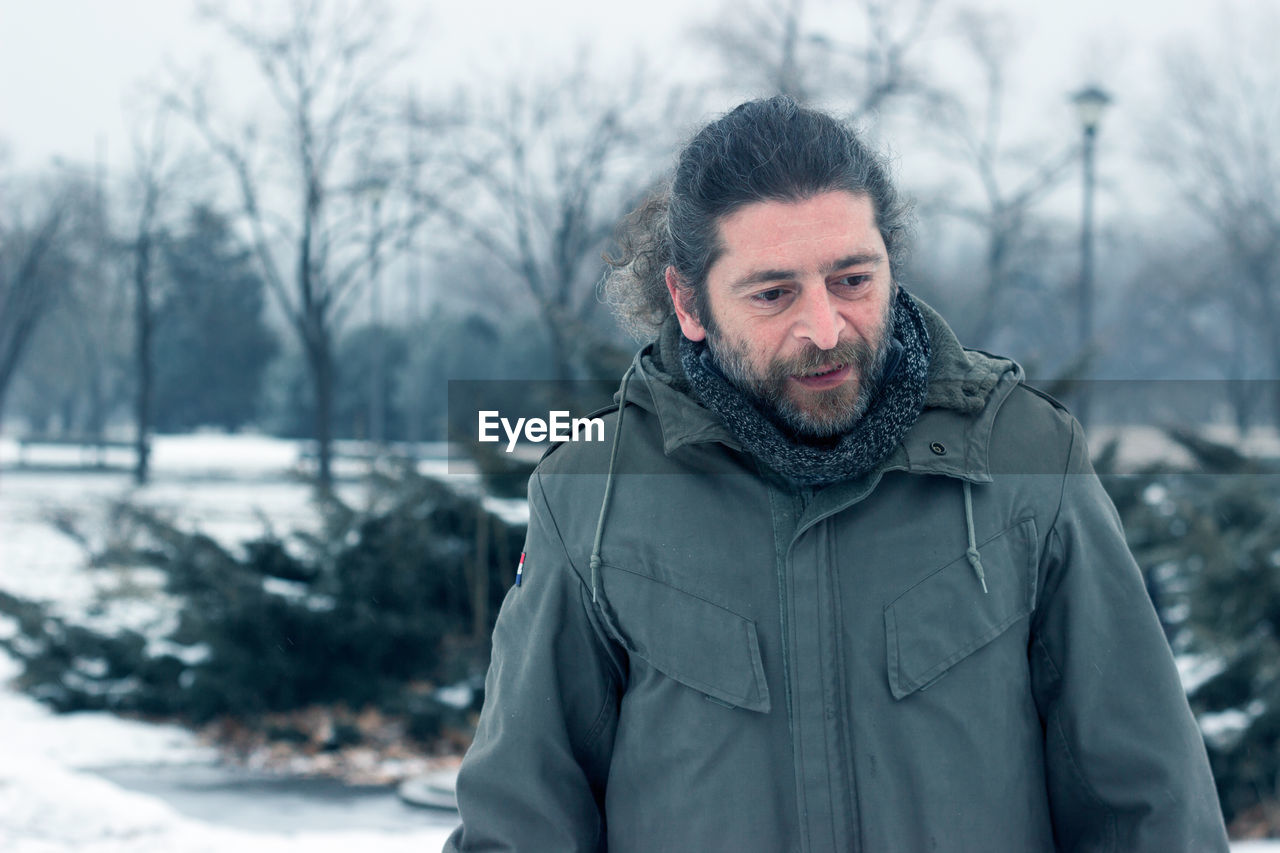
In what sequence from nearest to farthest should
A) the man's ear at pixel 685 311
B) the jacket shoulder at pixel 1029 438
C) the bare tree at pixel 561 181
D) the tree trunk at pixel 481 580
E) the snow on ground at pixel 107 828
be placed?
the jacket shoulder at pixel 1029 438
the man's ear at pixel 685 311
the snow on ground at pixel 107 828
the tree trunk at pixel 481 580
the bare tree at pixel 561 181

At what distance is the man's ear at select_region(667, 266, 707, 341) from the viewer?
6.80ft

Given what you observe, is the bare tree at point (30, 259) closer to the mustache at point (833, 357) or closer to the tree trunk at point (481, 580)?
the tree trunk at point (481, 580)

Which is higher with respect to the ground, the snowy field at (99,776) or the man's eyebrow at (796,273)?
the man's eyebrow at (796,273)

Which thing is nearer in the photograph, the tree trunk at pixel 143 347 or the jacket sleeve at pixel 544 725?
the jacket sleeve at pixel 544 725

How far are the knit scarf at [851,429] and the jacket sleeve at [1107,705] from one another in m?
0.28

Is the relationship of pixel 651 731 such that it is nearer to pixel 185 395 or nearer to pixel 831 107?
pixel 831 107

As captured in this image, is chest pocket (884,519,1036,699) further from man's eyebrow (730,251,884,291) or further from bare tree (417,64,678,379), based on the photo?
bare tree (417,64,678,379)

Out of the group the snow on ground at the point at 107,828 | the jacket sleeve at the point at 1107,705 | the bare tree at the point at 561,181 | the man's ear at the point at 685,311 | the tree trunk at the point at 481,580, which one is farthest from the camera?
the bare tree at the point at 561,181

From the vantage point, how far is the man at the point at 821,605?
1.76 meters

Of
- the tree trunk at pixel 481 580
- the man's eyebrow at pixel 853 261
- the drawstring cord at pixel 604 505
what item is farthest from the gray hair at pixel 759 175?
the tree trunk at pixel 481 580

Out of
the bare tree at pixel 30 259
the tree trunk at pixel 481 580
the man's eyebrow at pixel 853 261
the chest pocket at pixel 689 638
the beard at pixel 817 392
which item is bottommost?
the tree trunk at pixel 481 580

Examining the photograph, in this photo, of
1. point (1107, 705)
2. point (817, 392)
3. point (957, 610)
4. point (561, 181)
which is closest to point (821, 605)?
point (957, 610)

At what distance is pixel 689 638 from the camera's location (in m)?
1.84

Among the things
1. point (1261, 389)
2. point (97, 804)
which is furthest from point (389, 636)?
point (1261, 389)
